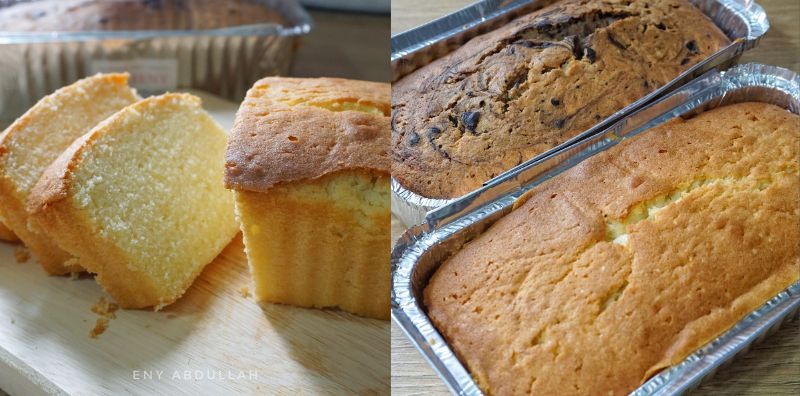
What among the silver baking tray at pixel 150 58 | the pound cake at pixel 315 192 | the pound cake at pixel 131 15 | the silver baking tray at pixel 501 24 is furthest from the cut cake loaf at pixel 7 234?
the silver baking tray at pixel 501 24

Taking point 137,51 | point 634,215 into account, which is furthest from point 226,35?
point 634,215

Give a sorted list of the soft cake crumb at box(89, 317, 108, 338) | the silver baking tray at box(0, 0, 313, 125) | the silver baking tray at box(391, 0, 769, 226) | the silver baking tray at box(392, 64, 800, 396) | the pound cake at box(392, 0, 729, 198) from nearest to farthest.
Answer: the silver baking tray at box(392, 64, 800, 396) → the soft cake crumb at box(89, 317, 108, 338) → the pound cake at box(392, 0, 729, 198) → the silver baking tray at box(391, 0, 769, 226) → the silver baking tray at box(0, 0, 313, 125)

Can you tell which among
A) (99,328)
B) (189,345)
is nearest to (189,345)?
(189,345)

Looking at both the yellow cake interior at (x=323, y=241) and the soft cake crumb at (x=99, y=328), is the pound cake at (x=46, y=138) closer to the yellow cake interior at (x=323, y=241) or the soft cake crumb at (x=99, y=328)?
the soft cake crumb at (x=99, y=328)

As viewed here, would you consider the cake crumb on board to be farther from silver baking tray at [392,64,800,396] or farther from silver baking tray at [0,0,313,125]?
silver baking tray at [0,0,313,125]

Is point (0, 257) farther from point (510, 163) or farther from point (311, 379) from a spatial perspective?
point (510, 163)

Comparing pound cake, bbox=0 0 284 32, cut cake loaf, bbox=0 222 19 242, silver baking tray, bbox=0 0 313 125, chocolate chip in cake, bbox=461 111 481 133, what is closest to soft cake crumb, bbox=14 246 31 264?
cut cake loaf, bbox=0 222 19 242
